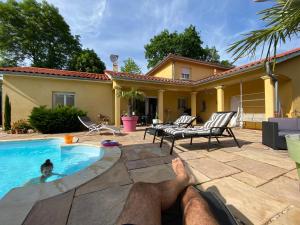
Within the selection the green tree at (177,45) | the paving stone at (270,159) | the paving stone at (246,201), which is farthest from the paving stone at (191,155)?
the green tree at (177,45)

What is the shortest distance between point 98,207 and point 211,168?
200 centimetres

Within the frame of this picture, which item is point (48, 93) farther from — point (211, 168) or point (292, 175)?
point (292, 175)

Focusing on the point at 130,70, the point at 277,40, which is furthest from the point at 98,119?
the point at 277,40

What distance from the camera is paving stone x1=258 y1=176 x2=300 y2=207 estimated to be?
1.84 metres

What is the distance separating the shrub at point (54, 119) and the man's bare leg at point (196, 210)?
8498 mm

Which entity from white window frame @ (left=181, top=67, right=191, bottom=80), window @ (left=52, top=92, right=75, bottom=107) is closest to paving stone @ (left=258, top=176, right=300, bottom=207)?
window @ (left=52, top=92, right=75, bottom=107)

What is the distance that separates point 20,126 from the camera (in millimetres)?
8266

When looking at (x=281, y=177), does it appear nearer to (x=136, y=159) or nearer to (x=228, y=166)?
(x=228, y=166)

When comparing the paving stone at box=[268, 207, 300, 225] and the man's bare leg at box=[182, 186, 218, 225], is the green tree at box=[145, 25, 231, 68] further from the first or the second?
the man's bare leg at box=[182, 186, 218, 225]

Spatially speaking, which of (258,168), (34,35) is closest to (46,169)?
(258,168)

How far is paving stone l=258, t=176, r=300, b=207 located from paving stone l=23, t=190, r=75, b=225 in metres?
2.37

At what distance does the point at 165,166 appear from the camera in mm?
3018

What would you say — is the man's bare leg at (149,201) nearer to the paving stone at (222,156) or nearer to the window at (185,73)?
the paving stone at (222,156)

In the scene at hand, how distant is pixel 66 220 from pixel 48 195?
22.7 inches
